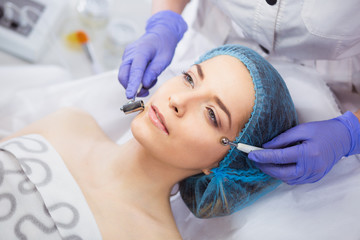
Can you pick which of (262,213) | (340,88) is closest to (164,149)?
(262,213)

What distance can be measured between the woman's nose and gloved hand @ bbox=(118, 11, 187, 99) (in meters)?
0.18

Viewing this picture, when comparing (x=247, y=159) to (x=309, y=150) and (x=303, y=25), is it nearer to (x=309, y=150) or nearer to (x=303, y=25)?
(x=309, y=150)

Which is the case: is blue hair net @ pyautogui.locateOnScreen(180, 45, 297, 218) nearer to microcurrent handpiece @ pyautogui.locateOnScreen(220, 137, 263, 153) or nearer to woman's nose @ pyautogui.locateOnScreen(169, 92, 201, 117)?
microcurrent handpiece @ pyautogui.locateOnScreen(220, 137, 263, 153)

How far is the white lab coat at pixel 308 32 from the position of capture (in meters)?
1.03

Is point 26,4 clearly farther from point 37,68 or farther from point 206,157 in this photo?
point 206,157

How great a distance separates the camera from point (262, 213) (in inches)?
47.6

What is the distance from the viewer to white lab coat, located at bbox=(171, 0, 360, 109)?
103cm

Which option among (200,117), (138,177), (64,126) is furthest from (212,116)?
(64,126)

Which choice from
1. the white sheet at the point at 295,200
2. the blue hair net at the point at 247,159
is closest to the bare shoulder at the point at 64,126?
the white sheet at the point at 295,200

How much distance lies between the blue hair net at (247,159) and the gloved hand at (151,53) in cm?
17

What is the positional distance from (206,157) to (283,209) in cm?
40

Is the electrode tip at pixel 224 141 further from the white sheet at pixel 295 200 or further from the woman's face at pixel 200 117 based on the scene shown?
the white sheet at pixel 295 200

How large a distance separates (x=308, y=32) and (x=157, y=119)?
57 centimetres

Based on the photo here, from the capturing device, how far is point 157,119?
100cm
